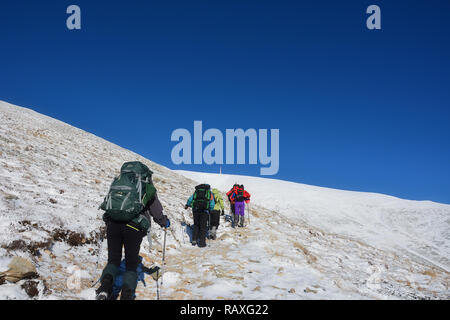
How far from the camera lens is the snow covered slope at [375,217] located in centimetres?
3069

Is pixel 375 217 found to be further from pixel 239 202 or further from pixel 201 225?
pixel 201 225

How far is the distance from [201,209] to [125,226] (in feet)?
16.9

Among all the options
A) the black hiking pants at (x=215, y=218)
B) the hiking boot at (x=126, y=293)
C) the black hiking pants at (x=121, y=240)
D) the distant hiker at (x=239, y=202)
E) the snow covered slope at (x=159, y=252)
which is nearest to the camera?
the hiking boot at (x=126, y=293)

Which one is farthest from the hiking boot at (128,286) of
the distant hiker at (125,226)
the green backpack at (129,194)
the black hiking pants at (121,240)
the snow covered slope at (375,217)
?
A: the snow covered slope at (375,217)

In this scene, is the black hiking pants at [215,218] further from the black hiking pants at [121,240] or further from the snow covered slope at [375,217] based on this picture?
the snow covered slope at [375,217]

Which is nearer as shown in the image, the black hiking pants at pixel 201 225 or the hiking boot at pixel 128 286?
the hiking boot at pixel 128 286

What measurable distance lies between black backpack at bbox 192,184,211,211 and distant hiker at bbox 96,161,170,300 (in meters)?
4.81

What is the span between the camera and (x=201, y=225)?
9906mm

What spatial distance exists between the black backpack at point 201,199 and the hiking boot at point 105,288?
5.18m

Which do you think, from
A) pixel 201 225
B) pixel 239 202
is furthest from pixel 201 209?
pixel 239 202

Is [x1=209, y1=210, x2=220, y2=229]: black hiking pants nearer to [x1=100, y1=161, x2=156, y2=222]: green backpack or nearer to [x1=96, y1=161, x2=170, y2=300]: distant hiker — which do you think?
[x1=100, y1=161, x2=156, y2=222]: green backpack
